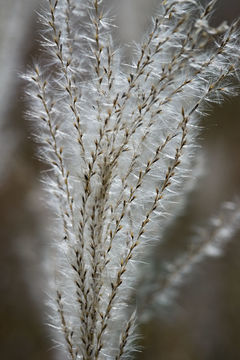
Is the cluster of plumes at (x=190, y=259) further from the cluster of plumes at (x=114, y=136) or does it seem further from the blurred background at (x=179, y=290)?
the blurred background at (x=179, y=290)

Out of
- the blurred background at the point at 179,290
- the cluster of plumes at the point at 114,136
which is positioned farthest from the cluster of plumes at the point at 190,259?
the blurred background at the point at 179,290

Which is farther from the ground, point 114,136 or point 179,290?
point 114,136

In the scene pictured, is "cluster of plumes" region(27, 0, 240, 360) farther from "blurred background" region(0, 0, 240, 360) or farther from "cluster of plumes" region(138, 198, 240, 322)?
"blurred background" region(0, 0, 240, 360)

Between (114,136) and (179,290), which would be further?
(179,290)

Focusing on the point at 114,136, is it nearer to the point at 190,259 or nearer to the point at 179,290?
the point at 190,259

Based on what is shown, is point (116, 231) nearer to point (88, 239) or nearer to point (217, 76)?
point (88, 239)

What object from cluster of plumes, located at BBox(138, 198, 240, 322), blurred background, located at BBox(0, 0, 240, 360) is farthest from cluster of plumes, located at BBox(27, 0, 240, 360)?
blurred background, located at BBox(0, 0, 240, 360)

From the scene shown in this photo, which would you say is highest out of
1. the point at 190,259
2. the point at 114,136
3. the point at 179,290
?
the point at 114,136

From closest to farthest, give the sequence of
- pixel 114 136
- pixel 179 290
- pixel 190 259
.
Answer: pixel 114 136, pixel 190 259, pixel 179 290

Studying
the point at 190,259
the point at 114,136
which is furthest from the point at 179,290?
the point at 114,136
